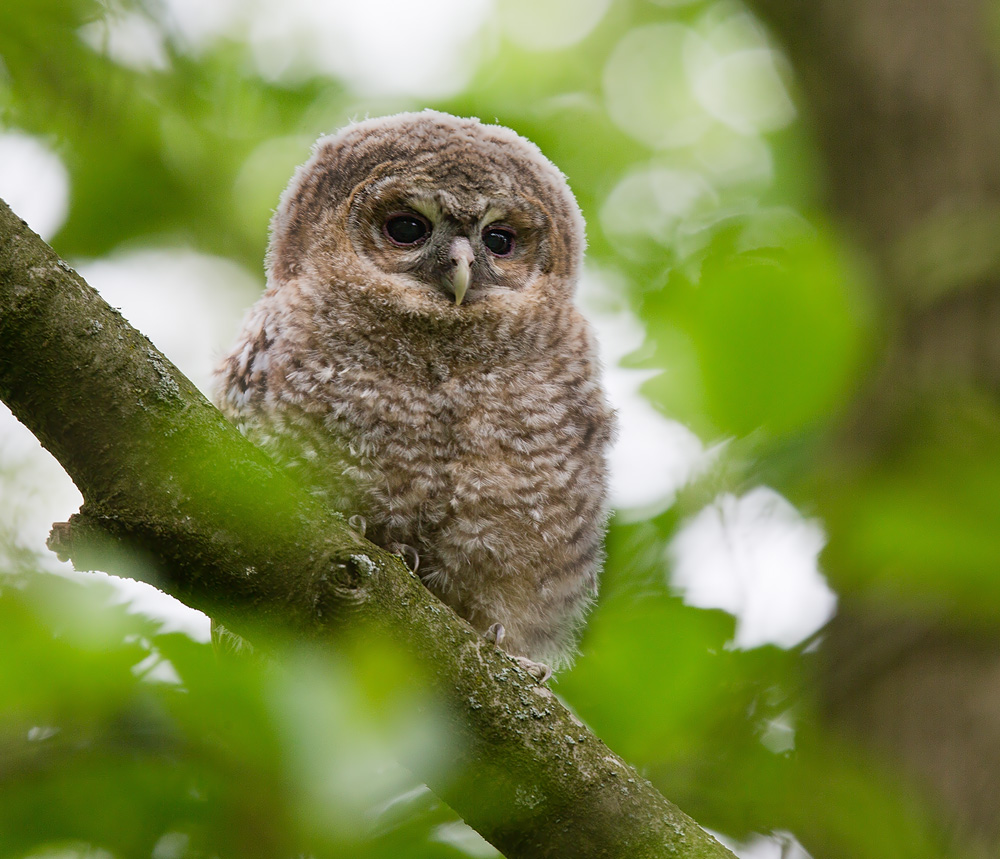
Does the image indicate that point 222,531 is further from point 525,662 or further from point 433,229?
point 433,229

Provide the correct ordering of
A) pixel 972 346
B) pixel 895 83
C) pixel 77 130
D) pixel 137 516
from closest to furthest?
1. pixel 137 516
2. pixel 77 130
3. pixel 972 346
4. pixel 895 83

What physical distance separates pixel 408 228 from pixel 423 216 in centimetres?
5

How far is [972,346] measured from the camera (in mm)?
3514

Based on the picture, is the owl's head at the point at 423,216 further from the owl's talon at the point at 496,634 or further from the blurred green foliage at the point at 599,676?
the owl's talon at the point at 496,634

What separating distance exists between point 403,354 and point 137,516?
1020 mm

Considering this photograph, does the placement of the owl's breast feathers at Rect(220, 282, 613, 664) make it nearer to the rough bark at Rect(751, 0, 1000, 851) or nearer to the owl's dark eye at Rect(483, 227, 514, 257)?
the owl's dark eye at Rect(483, 227, 514, 257)

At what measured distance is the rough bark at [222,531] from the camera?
1358 mm

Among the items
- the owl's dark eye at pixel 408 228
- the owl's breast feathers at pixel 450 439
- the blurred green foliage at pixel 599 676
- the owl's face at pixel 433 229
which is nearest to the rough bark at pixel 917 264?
the owl's breast feathers at pixel 450 439

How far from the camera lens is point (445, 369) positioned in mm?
2332

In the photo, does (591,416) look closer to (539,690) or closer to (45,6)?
(539,690)

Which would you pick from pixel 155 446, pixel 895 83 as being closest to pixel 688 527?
pixel 155 446

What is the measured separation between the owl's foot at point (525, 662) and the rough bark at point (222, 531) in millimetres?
436

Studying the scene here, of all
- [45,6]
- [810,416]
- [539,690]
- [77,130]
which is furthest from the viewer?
[77,130]

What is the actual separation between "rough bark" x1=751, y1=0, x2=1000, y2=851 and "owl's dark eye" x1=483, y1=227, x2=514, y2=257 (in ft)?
3.52
